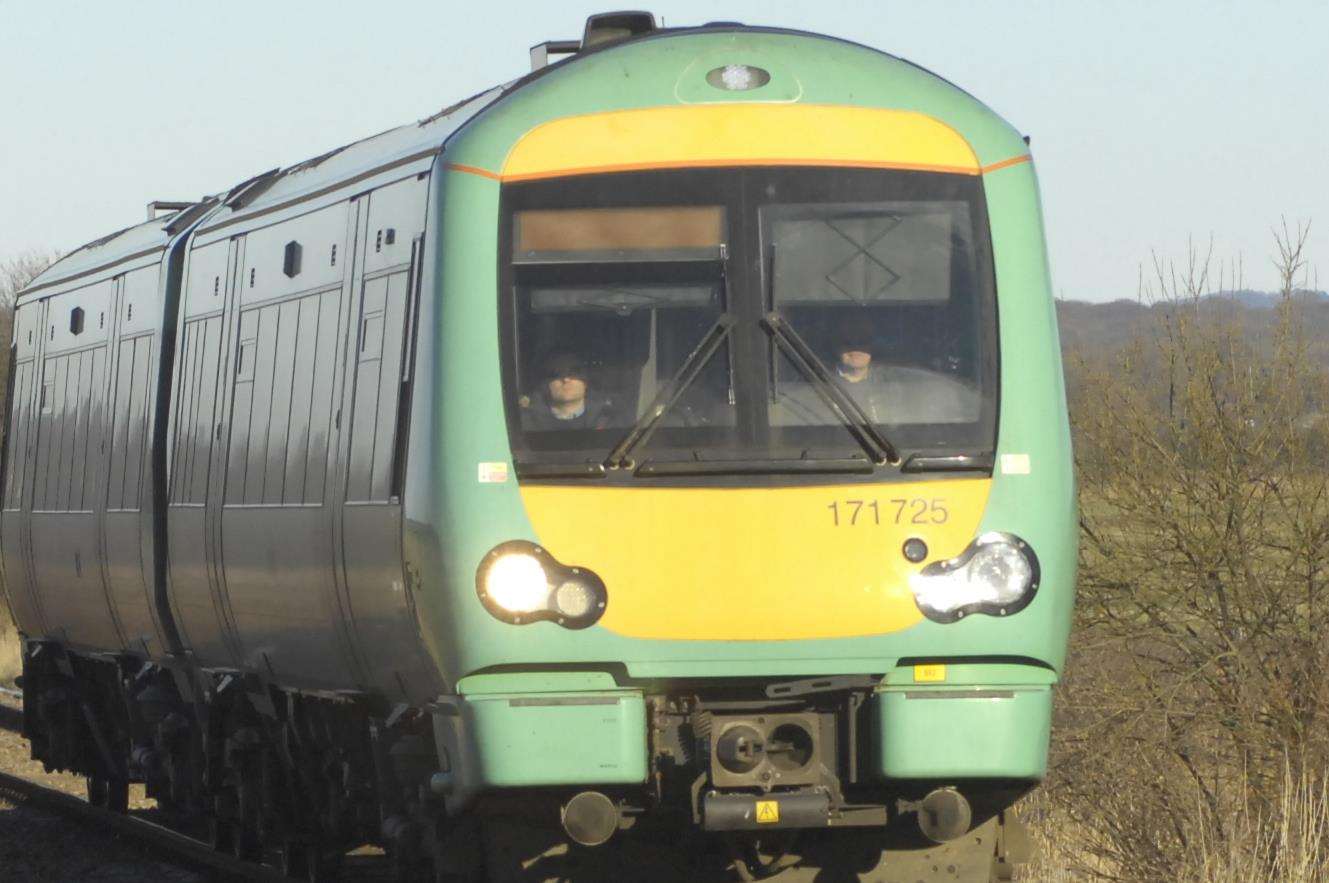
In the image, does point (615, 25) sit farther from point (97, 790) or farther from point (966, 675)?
point (97, 790)

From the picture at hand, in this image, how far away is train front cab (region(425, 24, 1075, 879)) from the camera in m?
7.37

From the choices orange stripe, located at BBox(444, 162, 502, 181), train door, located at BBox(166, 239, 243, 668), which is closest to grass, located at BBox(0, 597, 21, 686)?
train door, located at BBox(166, 239, 243, 668)

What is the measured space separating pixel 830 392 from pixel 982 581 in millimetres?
746

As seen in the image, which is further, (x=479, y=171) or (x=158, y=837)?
(x=158, y=837)

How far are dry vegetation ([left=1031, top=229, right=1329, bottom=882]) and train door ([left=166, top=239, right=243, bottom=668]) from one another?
24.4 feet

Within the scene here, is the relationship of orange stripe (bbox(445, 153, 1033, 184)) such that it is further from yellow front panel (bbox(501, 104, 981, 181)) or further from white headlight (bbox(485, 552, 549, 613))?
white headlight (bbox(485, 552, 549, 613))

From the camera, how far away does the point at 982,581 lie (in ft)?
24.5

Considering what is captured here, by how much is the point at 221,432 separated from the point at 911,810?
14.0ft

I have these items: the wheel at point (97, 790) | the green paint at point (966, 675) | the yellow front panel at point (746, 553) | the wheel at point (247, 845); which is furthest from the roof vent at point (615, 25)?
the wheel at point (97, 790)

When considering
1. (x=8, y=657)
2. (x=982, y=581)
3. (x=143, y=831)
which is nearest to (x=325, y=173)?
(x=982, y=581)

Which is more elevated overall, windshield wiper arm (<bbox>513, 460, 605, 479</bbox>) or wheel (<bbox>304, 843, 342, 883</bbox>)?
windshield wiper arm (<bbox>513, 460, 605, 479</bbox>)

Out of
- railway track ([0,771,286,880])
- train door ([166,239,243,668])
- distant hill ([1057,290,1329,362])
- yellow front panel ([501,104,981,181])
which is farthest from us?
distant hill ([1057,290,1329,362])

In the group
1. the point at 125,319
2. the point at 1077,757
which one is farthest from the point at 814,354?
the point at 1077,757

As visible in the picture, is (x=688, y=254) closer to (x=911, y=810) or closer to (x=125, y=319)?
(x=911, y=810)
